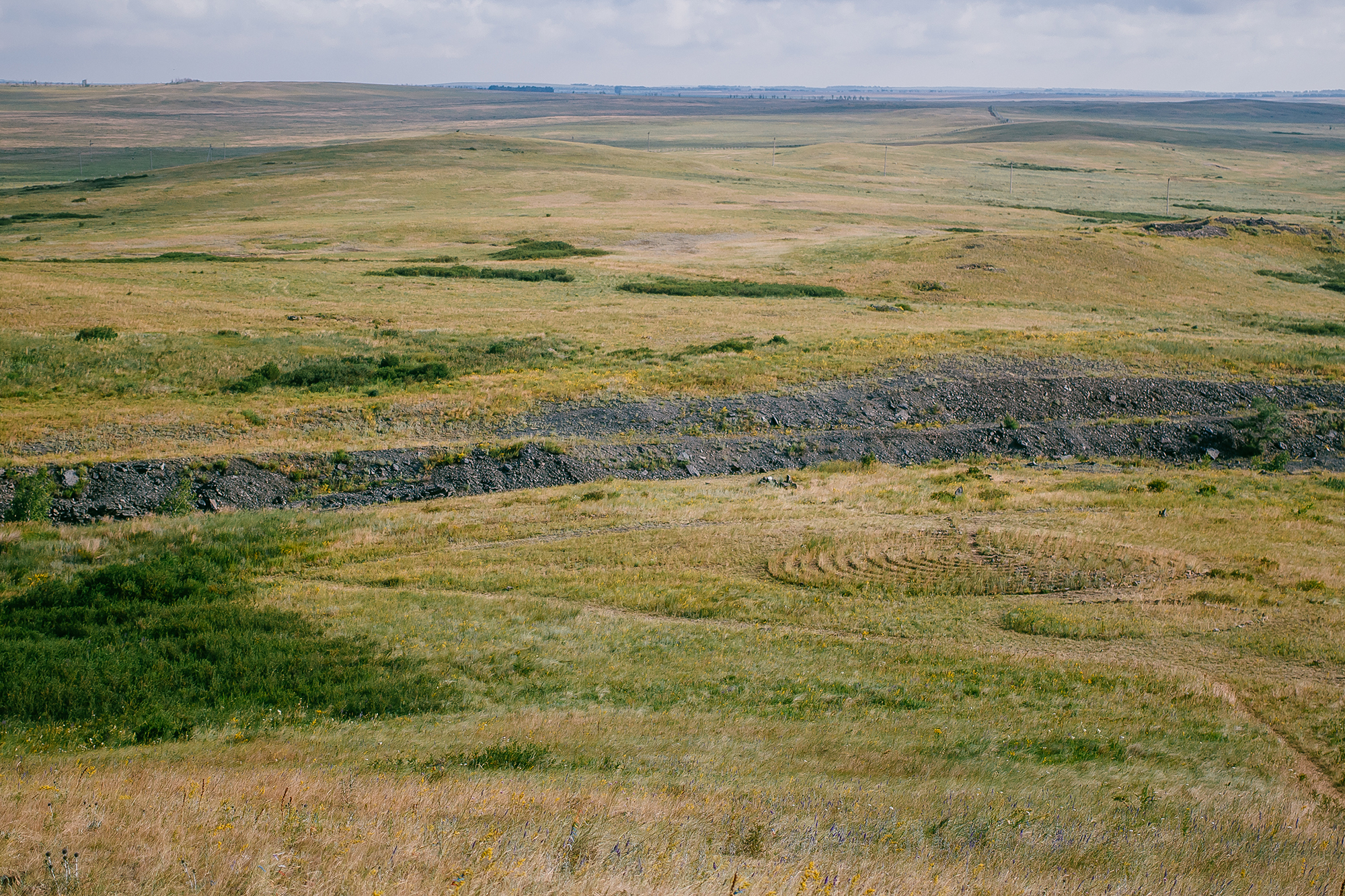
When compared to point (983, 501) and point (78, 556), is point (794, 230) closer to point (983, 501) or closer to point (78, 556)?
point (983, 501)

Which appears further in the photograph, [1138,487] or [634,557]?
[1138,487]

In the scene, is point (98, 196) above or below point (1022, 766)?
above

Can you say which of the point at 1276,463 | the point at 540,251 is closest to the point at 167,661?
the point at 1276,463

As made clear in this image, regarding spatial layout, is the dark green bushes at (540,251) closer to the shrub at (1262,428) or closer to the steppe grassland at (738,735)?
the steppe grassland at (738,735)

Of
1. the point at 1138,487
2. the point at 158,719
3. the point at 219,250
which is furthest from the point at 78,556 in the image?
the point at 219,250

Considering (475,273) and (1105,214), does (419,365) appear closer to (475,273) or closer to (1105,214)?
(475,273)
